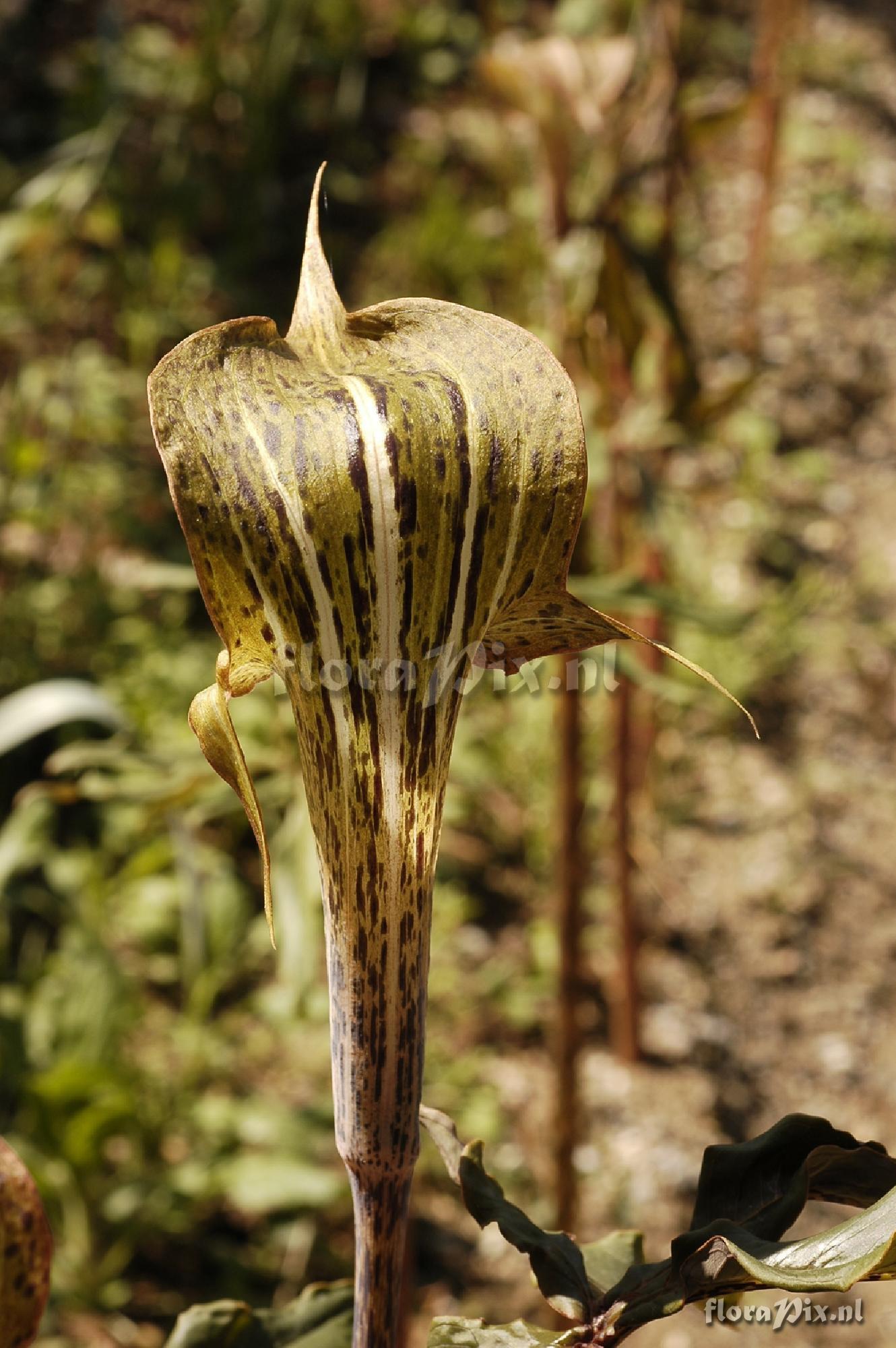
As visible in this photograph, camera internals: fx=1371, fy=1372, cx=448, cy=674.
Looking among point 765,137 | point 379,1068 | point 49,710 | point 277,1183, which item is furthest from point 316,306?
point 765,137

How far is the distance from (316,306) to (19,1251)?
29cm

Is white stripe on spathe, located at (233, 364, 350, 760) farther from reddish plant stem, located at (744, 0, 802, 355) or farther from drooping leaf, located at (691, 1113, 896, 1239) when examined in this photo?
reddish plant stem, located at (744, 0, 802, 355)

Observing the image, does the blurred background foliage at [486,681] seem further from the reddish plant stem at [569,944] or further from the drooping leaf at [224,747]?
the drooping leaf at [224,747]

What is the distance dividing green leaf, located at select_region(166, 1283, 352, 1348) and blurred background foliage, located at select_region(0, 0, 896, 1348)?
37 cm

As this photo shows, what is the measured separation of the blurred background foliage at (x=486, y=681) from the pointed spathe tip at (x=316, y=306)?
48cm

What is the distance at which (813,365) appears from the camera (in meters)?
2.77

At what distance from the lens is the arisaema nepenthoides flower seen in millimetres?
351

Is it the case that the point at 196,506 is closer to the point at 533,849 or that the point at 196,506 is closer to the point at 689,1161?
the point at 689,1161

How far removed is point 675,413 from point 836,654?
1.26 metres

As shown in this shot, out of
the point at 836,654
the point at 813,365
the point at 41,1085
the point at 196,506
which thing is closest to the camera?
the point at 196,506

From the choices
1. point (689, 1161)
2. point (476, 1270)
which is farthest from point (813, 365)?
point (476, 1270)

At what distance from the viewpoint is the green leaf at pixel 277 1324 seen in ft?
1.60

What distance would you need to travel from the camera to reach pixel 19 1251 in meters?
0.41

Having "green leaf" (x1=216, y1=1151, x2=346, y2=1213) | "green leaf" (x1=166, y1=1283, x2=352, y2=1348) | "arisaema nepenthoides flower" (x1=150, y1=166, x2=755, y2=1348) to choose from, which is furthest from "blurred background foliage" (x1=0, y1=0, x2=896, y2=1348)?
"arisaema nepenthoides flower" (x1=150, y1=166, x2=755, y2=1348)
